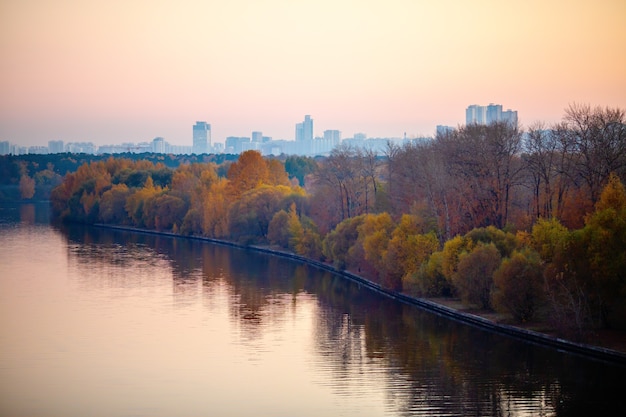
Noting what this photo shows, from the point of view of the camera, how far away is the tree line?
2384 cm

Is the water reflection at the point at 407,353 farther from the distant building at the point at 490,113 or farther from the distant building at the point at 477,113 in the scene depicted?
the distant building at the point at 477,113

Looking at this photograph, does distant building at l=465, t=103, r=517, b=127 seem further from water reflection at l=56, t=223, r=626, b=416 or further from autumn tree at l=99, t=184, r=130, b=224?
water reflection at l=56, t=223, r=626, b=416

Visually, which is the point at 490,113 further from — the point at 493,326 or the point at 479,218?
the point at 493,326

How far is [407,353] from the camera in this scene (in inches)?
919

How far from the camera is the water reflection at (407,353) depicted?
1881 centimetres

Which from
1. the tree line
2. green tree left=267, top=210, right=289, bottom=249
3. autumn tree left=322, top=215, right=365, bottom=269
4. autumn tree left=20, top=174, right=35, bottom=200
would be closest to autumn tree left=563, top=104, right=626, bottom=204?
the tree line

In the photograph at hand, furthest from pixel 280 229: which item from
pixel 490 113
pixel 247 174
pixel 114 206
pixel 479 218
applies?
pixel 490 113

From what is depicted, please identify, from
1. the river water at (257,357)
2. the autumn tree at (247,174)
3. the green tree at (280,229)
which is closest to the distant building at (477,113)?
the autumn tree at (247,174)

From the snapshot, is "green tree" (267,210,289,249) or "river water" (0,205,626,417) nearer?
"river water" (0,205,626,417)

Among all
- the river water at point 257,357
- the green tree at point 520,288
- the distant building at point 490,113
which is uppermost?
the distant building at point 490,113

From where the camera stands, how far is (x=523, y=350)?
2338cm

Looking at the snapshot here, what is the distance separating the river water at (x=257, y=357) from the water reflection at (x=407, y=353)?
0.18ft

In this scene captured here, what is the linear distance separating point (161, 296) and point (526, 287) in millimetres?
14406

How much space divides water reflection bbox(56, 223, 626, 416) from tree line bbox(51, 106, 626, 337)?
169 cm
